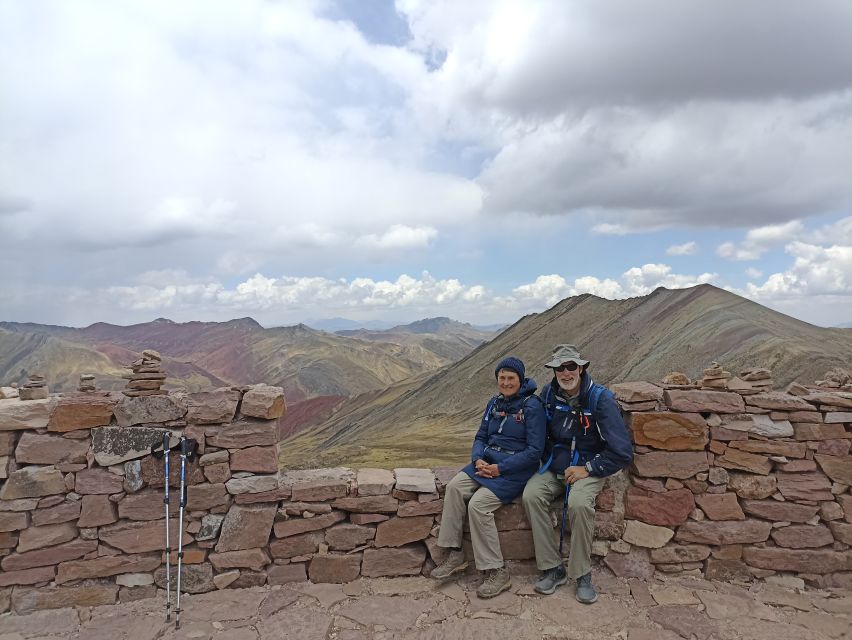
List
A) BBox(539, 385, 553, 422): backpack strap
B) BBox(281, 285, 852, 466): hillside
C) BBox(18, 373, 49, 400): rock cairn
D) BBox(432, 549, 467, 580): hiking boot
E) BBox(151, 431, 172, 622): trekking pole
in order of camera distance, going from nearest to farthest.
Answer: BBox(151, 431, 172, 622): trekking pole
BBox(432, 549, 467, 580): hiking boot
BBox(539, 385, 553, 422): backpack strap
BBox(18, 373, 49, 400): rock cairn
BBox(281, 285, 852, 466): hillside

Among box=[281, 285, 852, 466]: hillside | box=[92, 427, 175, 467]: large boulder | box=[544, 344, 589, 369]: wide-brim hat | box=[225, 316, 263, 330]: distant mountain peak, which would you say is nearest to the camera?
box=[544, 344, 589, 369]: wide-brim hat

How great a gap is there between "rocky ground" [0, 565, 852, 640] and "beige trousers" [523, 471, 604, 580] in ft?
1.07

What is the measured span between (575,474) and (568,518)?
462 mm

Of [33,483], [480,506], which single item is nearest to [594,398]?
[480,506]

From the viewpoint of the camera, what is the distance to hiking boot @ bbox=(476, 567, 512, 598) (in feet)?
17.7

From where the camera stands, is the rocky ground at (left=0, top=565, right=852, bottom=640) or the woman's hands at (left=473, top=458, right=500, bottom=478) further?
the woman's hands at (left=473, top=458, right=500, bottom=478)

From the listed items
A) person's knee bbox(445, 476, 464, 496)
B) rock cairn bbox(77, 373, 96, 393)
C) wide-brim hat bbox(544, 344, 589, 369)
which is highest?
wide-brim hat bbox(544, 344, 589, 369)

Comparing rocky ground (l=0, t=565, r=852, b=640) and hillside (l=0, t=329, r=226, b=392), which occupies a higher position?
hillside (l=0, t=329, r=226, b=392)

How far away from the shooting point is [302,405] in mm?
64438

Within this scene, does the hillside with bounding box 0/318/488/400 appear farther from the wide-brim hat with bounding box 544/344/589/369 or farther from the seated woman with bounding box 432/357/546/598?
the wide-brim hat with bounding box 544/344/589/369

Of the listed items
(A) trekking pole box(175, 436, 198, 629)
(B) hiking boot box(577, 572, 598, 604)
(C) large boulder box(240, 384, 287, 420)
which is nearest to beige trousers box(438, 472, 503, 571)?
(B) hiking boot box(577, 572, 598, 604)

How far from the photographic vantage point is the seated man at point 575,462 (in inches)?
215

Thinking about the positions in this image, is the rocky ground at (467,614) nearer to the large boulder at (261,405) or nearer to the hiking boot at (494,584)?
the hiking boot at (494,584)

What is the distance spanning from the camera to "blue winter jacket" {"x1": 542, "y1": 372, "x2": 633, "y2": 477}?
5.46 metres
